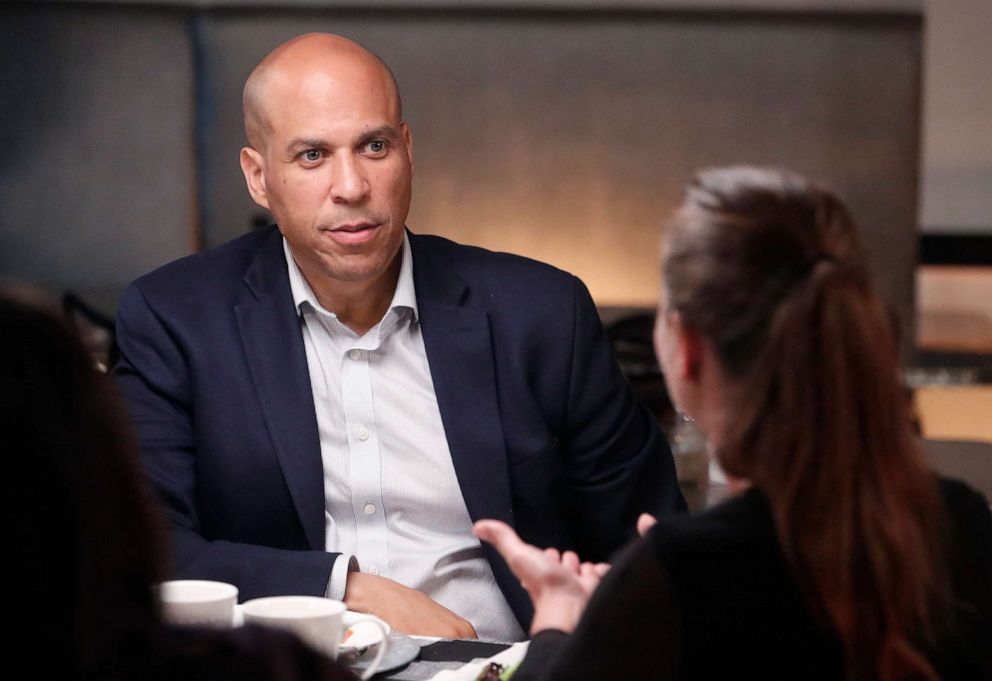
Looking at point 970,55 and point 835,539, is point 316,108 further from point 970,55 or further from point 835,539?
point 970,55

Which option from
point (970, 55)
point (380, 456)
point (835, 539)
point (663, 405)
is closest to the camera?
point (835, 539)

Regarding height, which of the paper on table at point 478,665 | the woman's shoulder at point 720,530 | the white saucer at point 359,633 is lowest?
the paper on table at point 478,665

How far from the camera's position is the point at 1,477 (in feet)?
2.02

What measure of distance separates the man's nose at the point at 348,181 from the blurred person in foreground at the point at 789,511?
0.98 metres

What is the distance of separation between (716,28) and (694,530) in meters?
4.36

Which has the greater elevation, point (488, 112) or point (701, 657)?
point (488, 112)

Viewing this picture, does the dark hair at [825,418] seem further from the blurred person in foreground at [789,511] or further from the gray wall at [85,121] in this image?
the gray wall at [85,121]

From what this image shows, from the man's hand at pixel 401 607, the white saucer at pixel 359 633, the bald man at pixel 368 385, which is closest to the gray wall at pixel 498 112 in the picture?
the bald man at pixel 368 385

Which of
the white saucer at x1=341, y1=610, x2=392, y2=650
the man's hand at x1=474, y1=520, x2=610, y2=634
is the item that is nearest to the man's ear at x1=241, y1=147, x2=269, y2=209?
the white saucer at x1=341, y1=610, x2=392, y2=650

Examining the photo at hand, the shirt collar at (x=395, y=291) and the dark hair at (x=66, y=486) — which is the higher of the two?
the dark hair at (x=66, y=486)

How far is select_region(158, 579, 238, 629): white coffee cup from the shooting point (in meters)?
1.16

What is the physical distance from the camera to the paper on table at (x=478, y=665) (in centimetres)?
120

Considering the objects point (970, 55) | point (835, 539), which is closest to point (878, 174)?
point (970, 55)

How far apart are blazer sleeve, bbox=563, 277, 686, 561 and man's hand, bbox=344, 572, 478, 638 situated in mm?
353
